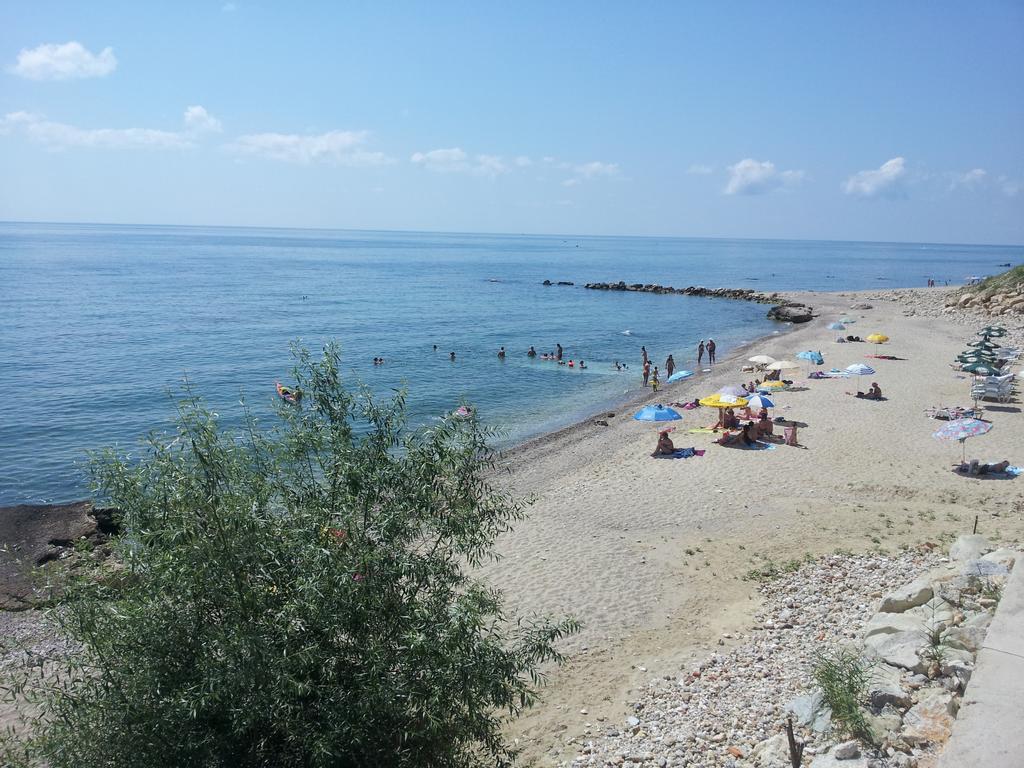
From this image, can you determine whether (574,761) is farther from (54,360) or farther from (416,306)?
(416,306)

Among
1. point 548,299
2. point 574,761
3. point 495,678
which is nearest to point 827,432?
point 574,761

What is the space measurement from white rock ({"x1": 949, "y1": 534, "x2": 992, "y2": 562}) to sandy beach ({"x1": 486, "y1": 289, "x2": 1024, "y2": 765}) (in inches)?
85.4

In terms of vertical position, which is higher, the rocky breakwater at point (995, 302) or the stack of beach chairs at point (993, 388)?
the rocky breakwater at point (995, 302)

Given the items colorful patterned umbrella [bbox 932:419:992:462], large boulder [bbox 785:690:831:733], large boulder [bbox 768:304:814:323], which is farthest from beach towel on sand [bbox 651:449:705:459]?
large boulder [bbox 768:304:814:323]

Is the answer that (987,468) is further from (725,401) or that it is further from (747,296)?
(747,296)

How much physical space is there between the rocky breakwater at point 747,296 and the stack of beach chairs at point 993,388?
36084mm

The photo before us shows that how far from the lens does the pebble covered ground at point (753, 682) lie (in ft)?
28.3

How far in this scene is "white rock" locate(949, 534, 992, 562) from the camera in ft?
39.0

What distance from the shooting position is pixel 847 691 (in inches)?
312

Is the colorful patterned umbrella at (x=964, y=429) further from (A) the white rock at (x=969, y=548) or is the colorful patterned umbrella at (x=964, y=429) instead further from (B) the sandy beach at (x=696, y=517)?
(A) the white rock at (x=969, y=548)

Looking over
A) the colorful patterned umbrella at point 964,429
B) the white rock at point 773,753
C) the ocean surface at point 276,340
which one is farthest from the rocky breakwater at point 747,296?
the white rock at point 773,753

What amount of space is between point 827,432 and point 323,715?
2218cm

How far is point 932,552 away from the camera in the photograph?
1396 centimetres

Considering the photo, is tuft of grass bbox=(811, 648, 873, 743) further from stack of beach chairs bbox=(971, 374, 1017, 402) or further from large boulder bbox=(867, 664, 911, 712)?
stack of beach chairs bbox=(971, 374, 1017, 402)
